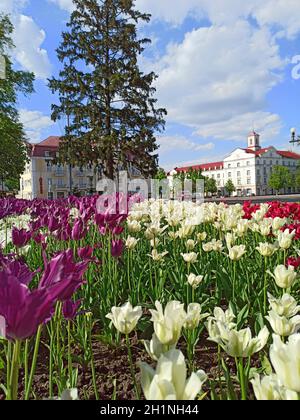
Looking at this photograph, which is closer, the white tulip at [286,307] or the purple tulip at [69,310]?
the white tulip at [286,307]

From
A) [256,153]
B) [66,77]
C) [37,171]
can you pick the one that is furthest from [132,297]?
[256,153]

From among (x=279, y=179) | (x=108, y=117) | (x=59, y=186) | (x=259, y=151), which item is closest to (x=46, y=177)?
(x=59, y=186)

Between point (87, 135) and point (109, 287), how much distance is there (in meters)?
21.1

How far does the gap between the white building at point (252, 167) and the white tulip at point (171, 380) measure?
93.9 meters

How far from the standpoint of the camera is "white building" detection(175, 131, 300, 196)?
99188 mm

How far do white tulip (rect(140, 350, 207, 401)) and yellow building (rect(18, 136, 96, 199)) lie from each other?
59666 mm

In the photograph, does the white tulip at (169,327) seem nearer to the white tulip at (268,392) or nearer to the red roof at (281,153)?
the white tulip at (268,392)

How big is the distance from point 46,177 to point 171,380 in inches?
2556

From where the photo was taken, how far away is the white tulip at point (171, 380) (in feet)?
2.16

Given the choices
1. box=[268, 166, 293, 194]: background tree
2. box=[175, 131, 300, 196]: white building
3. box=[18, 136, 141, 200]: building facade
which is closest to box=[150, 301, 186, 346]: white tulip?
box=[18, 136, 141, 200]: building facade

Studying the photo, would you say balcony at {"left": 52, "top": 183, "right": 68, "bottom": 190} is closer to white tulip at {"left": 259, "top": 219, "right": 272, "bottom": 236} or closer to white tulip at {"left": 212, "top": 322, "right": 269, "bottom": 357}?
white tulip at {"left": 259, "top": 219, "right": 272, "bottom": 236}

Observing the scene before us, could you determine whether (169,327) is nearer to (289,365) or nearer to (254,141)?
(289,365)

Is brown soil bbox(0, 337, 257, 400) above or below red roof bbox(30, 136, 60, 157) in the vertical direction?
below

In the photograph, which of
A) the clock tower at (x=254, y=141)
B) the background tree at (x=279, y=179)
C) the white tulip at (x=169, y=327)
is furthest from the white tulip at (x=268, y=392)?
the clock tower at (x=254, y=141)
